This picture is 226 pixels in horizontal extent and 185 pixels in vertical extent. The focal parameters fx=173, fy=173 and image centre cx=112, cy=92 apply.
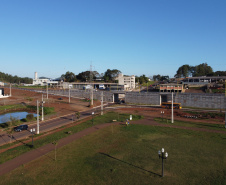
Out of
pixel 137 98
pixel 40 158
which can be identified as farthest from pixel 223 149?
pixel 137 98

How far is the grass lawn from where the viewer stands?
1778 centimetres

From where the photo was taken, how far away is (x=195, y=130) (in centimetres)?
3506

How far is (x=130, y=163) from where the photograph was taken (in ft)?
69.3

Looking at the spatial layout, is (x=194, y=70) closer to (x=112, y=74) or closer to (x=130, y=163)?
(x=112, y=74)

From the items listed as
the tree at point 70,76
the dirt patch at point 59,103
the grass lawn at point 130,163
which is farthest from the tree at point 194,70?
the grass lawn at point 130,163

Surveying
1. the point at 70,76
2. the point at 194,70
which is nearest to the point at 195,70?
the point at 194,70

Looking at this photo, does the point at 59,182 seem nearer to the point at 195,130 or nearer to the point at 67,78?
the point at 195,130

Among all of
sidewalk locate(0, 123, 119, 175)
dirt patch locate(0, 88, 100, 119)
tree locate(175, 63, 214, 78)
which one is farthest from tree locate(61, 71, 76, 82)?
sidewalk locate(0, 123, 119, 175)

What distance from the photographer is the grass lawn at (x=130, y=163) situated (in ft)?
58.3

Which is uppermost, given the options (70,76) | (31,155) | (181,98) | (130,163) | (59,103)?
(70,76)

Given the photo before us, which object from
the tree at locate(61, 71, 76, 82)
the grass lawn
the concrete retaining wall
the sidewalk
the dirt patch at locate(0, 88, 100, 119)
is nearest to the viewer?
the grass lawn

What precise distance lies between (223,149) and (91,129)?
78.8 ft

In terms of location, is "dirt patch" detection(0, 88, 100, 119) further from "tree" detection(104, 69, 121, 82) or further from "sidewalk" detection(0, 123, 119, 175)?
"tree" detection(104, 69, 121, 82)

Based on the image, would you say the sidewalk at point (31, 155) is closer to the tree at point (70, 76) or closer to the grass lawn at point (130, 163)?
the grass lawn at point (130, 163)
